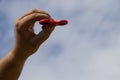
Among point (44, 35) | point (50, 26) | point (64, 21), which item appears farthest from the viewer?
point (64, 21)

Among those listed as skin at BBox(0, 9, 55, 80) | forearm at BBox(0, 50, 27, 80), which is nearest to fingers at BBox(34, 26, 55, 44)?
skin at BBox(0, 9, 55, 80)

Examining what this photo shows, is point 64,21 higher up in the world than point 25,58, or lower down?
higher up

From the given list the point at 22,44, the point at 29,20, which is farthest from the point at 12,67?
the point at 29,20

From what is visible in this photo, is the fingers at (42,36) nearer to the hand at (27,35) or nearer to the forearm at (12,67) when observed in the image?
the hand at (27,35)

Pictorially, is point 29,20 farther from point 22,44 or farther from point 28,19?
point 22,44

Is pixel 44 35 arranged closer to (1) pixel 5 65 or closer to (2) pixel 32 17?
(2) pixel 32 17

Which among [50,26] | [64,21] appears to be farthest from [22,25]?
[64,21]

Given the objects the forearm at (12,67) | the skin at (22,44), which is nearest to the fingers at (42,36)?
the skin at (22,44)
